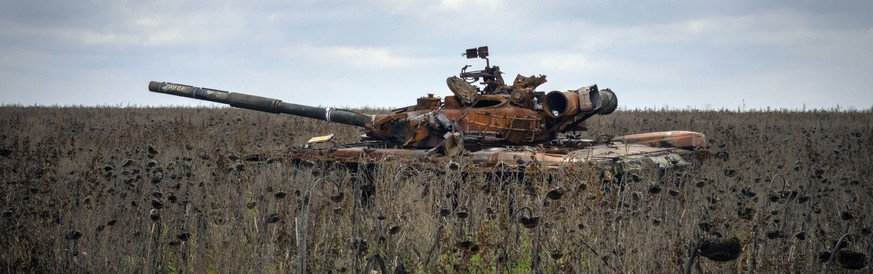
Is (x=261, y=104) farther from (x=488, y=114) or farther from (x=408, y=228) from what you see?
(x=408, y=228)

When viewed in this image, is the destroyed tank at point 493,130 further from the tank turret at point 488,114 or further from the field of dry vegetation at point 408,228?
the field of dry vegetation at point 408,228

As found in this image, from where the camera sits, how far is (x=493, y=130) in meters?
9.00

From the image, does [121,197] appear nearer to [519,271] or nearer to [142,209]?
[142,209]

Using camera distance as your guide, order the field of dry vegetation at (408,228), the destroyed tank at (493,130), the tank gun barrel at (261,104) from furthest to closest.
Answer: the tank gun barrel at (261,104)
the destroyed tank at (493,130)
the field of dry vegetation at (408,228)

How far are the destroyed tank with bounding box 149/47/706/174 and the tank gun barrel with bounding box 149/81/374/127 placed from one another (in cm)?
19

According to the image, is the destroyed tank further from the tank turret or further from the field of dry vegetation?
the field of dry vegetation

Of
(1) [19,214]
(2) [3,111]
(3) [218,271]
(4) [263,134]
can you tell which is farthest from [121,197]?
(2) [3,111]

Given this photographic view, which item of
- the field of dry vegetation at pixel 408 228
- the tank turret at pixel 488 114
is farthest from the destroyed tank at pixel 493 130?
the field of dry vegetation at pixel 408 228

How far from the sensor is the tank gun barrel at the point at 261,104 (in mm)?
10498

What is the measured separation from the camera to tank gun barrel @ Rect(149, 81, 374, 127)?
34.4 feet

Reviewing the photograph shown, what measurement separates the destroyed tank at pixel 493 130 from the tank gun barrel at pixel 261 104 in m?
0.19

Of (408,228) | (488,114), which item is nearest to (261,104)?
(488,114)

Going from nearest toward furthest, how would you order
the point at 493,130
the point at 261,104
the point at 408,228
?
the point at 408,228 → the point at 493,130 → the point at 261,104

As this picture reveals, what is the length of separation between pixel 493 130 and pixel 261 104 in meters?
3.81
